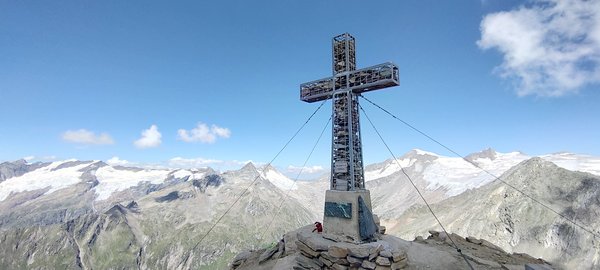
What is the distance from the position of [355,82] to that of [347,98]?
4.95 feet

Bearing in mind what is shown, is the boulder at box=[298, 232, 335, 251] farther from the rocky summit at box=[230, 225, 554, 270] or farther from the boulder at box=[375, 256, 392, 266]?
the boulder at box=[375, 256, 392, 266]

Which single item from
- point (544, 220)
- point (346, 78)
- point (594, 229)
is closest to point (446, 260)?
point (346, 78)

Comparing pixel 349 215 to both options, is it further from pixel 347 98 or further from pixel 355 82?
pixel 355 82

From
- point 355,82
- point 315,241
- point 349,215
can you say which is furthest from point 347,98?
point 315,241

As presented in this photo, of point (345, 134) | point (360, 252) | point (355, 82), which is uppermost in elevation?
point (355, 82)

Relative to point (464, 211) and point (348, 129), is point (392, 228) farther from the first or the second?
point (348, 129)

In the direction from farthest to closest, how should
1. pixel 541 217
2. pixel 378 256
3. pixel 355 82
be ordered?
pixel 541 217 < pixel 355 82 < pixel 378 256

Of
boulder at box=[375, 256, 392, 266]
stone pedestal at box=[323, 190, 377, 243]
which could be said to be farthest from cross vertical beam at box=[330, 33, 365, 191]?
boulder at box=[375, 256, 392, 266]

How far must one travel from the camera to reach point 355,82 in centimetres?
2562

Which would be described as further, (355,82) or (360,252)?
(355,82)

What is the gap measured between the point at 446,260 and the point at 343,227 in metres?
7.63

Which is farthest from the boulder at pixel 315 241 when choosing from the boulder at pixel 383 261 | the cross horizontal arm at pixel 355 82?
the cross horizontal arm at pixel 355 82

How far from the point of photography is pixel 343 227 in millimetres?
23250

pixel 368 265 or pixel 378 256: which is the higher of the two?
pixel 378 256
